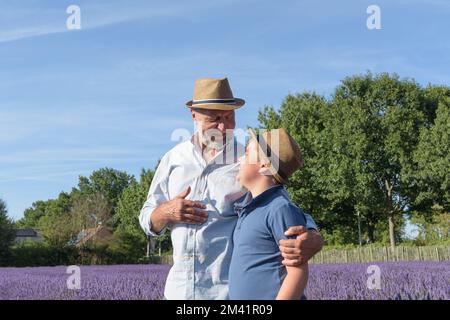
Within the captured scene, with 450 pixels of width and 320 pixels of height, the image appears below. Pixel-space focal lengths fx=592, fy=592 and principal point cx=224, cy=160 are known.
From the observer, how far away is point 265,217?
91.0 inches

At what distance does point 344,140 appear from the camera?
3303 centimetres

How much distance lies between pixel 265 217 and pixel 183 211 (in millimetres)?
498

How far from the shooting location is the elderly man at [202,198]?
278 cm

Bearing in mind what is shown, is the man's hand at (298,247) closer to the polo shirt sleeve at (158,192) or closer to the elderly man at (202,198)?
the elderly man at (202,198)

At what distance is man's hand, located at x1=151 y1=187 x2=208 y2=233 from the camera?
2.67 m

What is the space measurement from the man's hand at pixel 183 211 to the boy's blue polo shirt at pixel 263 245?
0.31 m

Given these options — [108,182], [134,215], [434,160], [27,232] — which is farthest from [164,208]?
[27,232]

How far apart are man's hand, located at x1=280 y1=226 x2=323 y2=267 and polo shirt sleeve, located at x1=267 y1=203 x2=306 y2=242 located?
0.17ft

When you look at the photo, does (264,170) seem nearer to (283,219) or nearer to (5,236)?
(283,219)

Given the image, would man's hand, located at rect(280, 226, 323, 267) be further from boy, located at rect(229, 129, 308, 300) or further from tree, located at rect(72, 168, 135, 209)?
tree, located at rect(72, 168, 135, 209)

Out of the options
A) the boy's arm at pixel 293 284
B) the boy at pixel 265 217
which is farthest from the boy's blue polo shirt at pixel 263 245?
the boy's arm at pixel 293 284

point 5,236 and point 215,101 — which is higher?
point 215,101
